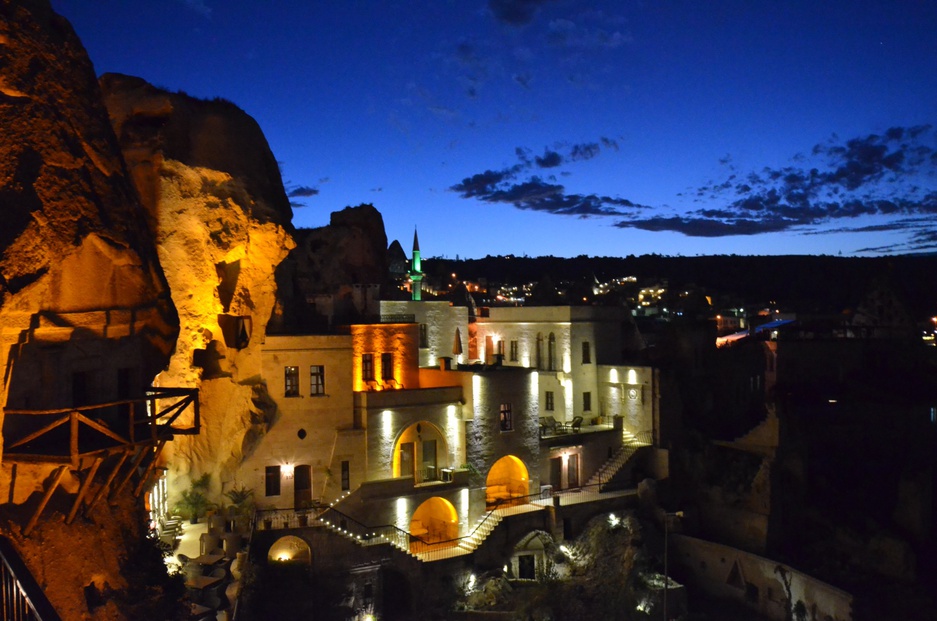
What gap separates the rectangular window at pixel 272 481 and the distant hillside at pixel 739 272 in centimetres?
7237

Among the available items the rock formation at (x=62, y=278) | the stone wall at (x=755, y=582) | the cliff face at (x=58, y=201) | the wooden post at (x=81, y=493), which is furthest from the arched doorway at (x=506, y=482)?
the wooden post at (x=81, y=493)

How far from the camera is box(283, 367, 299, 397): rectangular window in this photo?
30.8 meters

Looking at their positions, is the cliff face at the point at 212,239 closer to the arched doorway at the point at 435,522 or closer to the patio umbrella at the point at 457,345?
the arched doorway at the point at 435,522

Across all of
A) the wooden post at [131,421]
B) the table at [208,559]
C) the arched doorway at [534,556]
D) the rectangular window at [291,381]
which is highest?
the wooden post at [131,421]

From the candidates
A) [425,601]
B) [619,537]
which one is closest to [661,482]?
[619,537]

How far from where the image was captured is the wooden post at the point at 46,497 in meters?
13.2

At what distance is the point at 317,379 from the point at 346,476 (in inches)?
171

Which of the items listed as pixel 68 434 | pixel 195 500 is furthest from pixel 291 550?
pixel 68 434

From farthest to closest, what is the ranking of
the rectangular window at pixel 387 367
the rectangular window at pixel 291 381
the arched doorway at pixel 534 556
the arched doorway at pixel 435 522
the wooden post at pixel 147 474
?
1. the rectangular window at pixel 387 367
2. the arched doorway at pixel 534 556
3. the arched doorway at pixel 435 522
4. the rectangular window at pixel 291 381
5. the wooden post at pixel 147 474

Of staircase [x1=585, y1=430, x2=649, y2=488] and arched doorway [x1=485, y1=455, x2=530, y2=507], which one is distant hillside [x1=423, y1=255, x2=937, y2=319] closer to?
staircase [x1=585, y1=430, x2=649, y2=488]

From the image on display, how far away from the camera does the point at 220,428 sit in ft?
100

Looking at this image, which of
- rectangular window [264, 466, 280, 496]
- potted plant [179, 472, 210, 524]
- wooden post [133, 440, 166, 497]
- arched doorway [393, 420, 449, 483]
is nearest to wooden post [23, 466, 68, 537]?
wooden post [133, 440, 166, 497]

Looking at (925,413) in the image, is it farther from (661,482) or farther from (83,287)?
(83,287)

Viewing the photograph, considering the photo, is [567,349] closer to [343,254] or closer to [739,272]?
[343,254]
